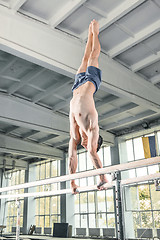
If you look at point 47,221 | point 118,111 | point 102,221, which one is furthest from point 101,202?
point 118,111

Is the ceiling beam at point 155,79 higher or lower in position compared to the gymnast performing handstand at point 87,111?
higher

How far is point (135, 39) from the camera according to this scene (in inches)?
263

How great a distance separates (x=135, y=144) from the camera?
13.3m

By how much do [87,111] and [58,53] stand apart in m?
3.99

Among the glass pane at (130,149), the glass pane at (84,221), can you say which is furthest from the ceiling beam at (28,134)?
the glass pane at (84,221)

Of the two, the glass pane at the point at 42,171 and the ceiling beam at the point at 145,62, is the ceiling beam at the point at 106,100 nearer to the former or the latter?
the ceiling beam at the point at 145,62

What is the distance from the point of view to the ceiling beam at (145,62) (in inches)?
290

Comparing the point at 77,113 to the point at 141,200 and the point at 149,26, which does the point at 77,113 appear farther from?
the point at 141,200

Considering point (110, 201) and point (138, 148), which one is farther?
point (110, 201)

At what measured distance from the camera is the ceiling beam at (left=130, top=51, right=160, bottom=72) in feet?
24.2

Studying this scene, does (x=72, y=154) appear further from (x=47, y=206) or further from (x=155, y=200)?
(x=47, y=206)

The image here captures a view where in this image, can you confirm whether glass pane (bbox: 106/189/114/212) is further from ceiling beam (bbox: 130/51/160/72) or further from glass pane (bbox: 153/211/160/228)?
ceiling beam (bbox: 130/51/160/72)

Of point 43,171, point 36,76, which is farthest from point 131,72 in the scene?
point 43,171

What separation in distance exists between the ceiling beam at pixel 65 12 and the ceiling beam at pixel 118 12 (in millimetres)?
854
